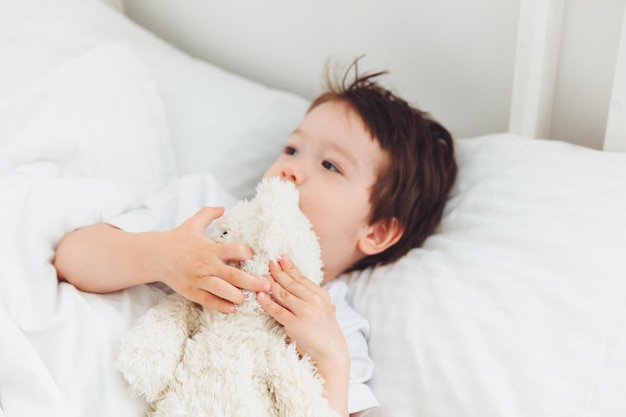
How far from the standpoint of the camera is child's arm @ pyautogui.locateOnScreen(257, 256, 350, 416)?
0.75 meters

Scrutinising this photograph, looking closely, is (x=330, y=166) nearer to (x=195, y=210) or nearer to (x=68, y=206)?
(x=195, y=210)

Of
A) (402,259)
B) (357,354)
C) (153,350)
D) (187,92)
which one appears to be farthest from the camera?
(187,92)

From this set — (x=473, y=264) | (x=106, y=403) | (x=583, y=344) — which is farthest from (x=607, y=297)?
(x=106, y=403)

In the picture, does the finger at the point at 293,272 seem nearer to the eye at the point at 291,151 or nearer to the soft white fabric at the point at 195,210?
the soft white fabric at the point at 195,210

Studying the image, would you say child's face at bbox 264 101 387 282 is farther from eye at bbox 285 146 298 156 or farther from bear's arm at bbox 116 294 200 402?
bear's arm at bbox 116 294 200 402

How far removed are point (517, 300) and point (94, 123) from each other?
710 millimetres

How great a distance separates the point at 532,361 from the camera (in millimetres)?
743

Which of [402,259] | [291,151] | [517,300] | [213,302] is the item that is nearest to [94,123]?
[291,151]

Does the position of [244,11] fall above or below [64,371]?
above

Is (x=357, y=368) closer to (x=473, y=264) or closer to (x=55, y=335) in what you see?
(x=473, y=264)

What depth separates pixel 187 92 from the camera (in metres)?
1.19

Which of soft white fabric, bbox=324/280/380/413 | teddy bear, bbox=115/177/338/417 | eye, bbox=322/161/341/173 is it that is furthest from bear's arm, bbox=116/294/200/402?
eye, bbox=322/161/341/173

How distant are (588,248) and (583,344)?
137mm

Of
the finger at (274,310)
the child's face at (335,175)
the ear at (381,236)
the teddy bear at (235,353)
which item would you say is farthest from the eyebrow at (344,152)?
the finger at (274,310)
